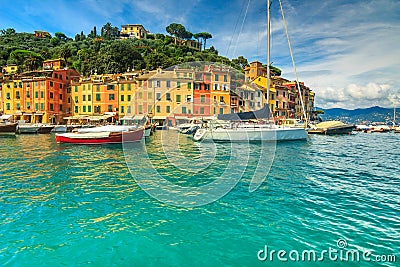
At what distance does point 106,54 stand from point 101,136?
151ft

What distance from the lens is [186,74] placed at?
4103 cm

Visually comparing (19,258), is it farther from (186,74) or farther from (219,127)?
(186,74)

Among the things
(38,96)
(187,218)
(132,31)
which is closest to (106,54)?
(38,96)

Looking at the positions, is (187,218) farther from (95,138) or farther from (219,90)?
(219,90)

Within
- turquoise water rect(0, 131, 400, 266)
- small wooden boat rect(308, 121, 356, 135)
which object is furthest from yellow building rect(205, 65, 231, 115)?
turquoise water rect(0, 131, 400, 266)

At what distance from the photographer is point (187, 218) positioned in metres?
5.76

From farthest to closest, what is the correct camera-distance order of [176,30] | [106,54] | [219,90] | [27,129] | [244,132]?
[176,30] → [106,54] → [219,90] → [27,129] → [244,132]

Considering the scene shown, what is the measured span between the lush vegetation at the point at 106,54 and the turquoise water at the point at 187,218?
1847 inches

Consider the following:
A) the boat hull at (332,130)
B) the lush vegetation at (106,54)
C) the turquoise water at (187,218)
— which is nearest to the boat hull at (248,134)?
the turquoise water at (187,218)

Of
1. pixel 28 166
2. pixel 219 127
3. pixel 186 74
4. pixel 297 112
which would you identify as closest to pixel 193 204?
pixel 28 166

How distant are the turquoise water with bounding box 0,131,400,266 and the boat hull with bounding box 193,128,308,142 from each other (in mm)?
→ 11379

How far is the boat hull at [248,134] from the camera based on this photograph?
853 inches

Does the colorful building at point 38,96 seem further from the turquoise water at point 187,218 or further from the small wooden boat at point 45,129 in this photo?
the turquoise water at point 187,218

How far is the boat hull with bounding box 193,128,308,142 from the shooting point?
2166 cm
